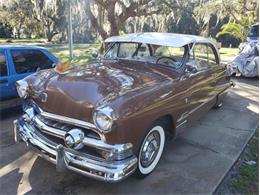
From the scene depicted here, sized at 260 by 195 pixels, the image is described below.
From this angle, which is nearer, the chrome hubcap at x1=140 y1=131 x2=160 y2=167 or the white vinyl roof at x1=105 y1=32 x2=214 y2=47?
the chrome hubcap at x1=140 y1=131 x2=160 y2=167

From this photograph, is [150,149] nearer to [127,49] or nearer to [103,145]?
[103,145]

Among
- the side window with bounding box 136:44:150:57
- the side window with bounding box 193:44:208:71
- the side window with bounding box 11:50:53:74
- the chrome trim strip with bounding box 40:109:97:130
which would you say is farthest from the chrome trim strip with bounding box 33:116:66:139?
the side window with bounding box 193:44:208:71

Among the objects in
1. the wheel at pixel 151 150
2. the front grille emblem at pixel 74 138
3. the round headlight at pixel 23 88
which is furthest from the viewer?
the round headlight at pixel 23 88

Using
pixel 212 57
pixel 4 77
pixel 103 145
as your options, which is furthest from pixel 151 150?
pixel 4 77

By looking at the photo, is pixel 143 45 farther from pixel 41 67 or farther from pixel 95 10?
pixel 95 10

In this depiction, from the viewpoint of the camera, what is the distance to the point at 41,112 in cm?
328

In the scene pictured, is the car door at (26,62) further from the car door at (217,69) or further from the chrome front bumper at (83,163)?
the car door at (217,69)

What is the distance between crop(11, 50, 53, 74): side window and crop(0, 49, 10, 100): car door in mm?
171

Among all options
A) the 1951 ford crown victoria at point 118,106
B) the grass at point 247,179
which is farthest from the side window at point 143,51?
the grass at point 247,179

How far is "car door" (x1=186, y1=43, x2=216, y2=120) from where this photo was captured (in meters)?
4.13

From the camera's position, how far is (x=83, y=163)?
2.79m

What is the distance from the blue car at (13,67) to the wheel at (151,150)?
2.96 meters

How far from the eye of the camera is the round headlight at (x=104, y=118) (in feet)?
8.84

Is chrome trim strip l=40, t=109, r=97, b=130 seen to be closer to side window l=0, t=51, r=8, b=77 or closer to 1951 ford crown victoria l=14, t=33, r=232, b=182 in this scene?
1951 ford crown victoria l=14, t=33, r=232, b=182
